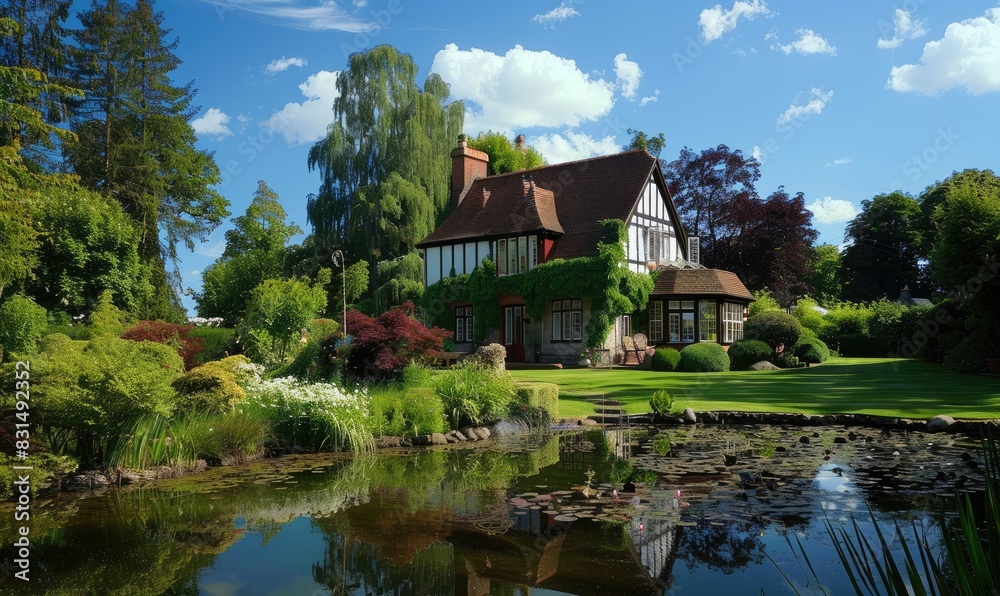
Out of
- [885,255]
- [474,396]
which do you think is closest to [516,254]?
[474,396]

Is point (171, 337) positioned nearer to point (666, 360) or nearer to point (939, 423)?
point (939, 423)

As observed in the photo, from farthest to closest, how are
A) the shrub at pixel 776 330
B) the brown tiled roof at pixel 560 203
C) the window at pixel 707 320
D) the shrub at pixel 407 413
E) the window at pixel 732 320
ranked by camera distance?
the brown tiled roof at pixel 560 203
the window at pixel 732 320
the window at pixel 707 320
the shrub at pixel 776 330
the shrub at pixel 407 413

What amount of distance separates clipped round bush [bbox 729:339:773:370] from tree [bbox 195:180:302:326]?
20.0 meters

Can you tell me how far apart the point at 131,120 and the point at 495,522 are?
32.6 m

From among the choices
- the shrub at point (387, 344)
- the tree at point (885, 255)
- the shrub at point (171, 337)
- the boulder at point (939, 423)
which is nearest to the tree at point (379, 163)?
the shrub at point (171, 337)

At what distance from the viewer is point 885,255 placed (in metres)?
51.4

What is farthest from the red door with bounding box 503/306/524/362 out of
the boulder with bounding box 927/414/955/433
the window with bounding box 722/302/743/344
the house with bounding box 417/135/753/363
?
the boulder with bounding box 927/414/955/433

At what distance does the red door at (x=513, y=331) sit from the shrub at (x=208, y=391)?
19817 millimetres

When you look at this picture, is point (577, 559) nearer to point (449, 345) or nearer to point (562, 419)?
point (562, 419)

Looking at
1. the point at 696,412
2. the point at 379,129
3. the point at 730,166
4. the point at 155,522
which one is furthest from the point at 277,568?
the point at 730,166

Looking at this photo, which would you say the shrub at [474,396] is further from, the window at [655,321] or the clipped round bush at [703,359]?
the window at [655,321]

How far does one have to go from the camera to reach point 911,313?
3147cm

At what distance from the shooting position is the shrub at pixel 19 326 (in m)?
19.2

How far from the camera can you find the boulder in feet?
40.2
